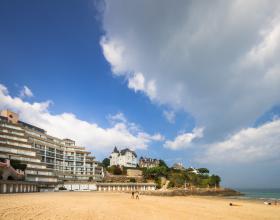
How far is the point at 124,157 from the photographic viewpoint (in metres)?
164

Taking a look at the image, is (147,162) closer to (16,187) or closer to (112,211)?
(16,187)

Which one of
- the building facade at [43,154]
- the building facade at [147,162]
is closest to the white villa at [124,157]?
the building facade at [147,162]

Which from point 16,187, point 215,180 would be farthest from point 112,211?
point 215,180

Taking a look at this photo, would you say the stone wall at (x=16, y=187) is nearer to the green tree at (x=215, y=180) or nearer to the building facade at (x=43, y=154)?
the building facade at (x=43, y=154)

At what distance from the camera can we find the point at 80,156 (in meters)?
120

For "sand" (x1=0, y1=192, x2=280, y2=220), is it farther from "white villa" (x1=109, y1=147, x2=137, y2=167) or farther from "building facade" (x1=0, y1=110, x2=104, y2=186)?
"white villa" (x1=109, y1=147, x2=137, y2=167)

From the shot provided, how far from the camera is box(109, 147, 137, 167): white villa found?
163 metres

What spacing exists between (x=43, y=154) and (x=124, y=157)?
222ft

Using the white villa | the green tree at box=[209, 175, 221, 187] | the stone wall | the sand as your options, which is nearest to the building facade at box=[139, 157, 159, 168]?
the white villa

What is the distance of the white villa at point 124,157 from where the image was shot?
163 metres

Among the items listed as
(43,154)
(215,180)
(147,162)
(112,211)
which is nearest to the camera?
(112,211)

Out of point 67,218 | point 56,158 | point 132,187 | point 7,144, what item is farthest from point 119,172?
point 67,218

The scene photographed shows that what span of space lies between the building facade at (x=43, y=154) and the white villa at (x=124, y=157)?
37.1 m

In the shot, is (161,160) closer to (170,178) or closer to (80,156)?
(170,178)
